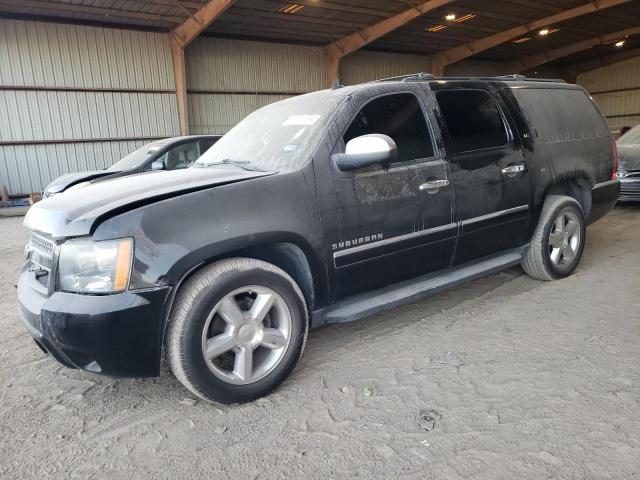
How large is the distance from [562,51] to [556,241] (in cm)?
2380

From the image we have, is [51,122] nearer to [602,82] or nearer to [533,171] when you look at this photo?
[533,171]

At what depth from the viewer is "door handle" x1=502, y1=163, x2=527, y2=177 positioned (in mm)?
3838

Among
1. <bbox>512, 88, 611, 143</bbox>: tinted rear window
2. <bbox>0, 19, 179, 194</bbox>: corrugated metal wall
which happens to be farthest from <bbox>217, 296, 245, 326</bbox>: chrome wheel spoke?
<bbox>0, 19, 179, 194</bbox>: corrugated metal wall

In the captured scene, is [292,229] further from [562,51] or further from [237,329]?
[562,51]

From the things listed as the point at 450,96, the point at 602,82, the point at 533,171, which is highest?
the point at 602,82

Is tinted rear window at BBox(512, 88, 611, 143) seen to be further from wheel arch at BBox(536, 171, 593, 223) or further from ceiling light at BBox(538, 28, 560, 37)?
ceiling light at BBox(538, 28, 560, 37)

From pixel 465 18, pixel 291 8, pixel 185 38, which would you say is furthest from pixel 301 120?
pixel 465 18

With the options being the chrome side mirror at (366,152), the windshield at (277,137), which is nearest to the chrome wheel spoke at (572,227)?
the chrome side mirror at (366,152)

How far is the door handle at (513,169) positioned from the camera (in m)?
3.84

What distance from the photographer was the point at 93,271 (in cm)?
236

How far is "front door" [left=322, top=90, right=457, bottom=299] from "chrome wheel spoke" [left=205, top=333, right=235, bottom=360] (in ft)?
2.56

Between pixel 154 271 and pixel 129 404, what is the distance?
0.94m

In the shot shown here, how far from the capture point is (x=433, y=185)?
3350 mm

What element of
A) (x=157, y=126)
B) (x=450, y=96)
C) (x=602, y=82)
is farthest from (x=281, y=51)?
(x=602, y=82)
